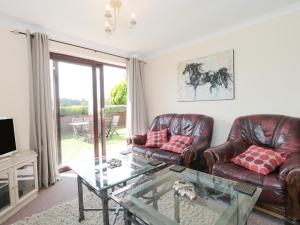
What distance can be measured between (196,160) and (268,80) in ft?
5.01

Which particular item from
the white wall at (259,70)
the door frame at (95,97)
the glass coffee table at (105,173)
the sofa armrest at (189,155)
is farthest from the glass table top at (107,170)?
the white wall at (259,70)

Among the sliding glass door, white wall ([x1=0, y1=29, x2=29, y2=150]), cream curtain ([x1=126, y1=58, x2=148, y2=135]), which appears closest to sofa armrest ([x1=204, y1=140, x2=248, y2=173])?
cream curtain ([x1=126, y1=58, x2=148, y2=135])

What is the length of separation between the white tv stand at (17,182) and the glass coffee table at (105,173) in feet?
2.14

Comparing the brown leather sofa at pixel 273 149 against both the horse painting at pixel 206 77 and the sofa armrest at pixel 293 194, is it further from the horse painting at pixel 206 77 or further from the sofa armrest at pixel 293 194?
the horse painting at pixel 206 77

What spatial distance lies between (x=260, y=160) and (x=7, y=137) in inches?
120

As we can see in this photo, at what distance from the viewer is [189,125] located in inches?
125

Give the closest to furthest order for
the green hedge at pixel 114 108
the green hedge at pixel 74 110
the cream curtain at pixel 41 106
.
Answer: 1. the cream curtain at pixel 41 106
2. the green hedge at pixel 74 110
3. the green hedge at pixel 114 108

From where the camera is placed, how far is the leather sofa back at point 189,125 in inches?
116

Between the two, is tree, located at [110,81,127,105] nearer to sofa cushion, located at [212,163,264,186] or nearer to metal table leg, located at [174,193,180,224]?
sofa cushion, located at [212,163,264,186]

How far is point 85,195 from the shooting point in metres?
2.39

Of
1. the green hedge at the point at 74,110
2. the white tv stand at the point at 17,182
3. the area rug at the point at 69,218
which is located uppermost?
the green hedge at the point at 74,110

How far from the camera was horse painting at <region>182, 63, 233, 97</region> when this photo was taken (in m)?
3.00

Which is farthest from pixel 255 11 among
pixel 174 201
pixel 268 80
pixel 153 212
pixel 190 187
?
pixel 153 212

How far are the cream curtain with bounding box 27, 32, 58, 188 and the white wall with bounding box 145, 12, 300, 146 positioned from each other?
2400mm
